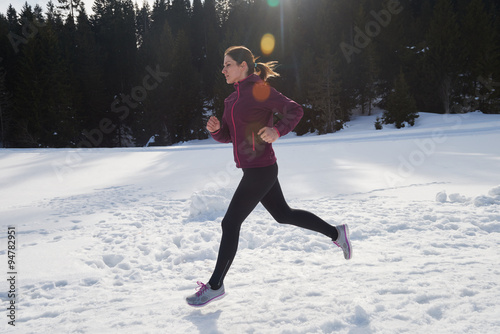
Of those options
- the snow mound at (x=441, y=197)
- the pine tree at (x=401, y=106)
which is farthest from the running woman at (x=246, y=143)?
the pine tree at (x=401, y=106)

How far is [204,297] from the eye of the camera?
8.16 ft

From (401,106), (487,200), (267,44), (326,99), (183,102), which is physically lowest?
(487,200)

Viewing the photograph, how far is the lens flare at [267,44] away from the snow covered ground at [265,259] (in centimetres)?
3191

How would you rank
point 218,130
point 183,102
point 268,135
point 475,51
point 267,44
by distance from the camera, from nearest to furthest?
1. point 268,135
2. point 218,130
3. point 475,51
4. point 183,102
5. point 267,44

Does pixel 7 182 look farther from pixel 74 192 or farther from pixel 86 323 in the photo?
pixel 86 323

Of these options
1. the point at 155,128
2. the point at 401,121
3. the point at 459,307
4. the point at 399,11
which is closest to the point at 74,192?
the point at 459,307

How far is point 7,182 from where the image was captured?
7867mm

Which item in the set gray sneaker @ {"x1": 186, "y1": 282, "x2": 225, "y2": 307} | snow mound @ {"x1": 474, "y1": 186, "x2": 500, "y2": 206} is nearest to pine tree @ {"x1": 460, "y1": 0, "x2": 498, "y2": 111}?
snow mound @ {"x1": 474, "y1": 186, "x2": 500, "y2": 206}

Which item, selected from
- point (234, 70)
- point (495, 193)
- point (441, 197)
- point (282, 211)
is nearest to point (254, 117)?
point (234, 70)

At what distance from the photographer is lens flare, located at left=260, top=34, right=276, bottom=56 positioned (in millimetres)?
36688

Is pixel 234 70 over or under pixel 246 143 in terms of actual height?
over

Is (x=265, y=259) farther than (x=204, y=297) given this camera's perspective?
Yes

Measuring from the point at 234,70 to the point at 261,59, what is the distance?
36292 millimetres

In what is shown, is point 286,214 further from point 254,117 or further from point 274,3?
point 274,3
